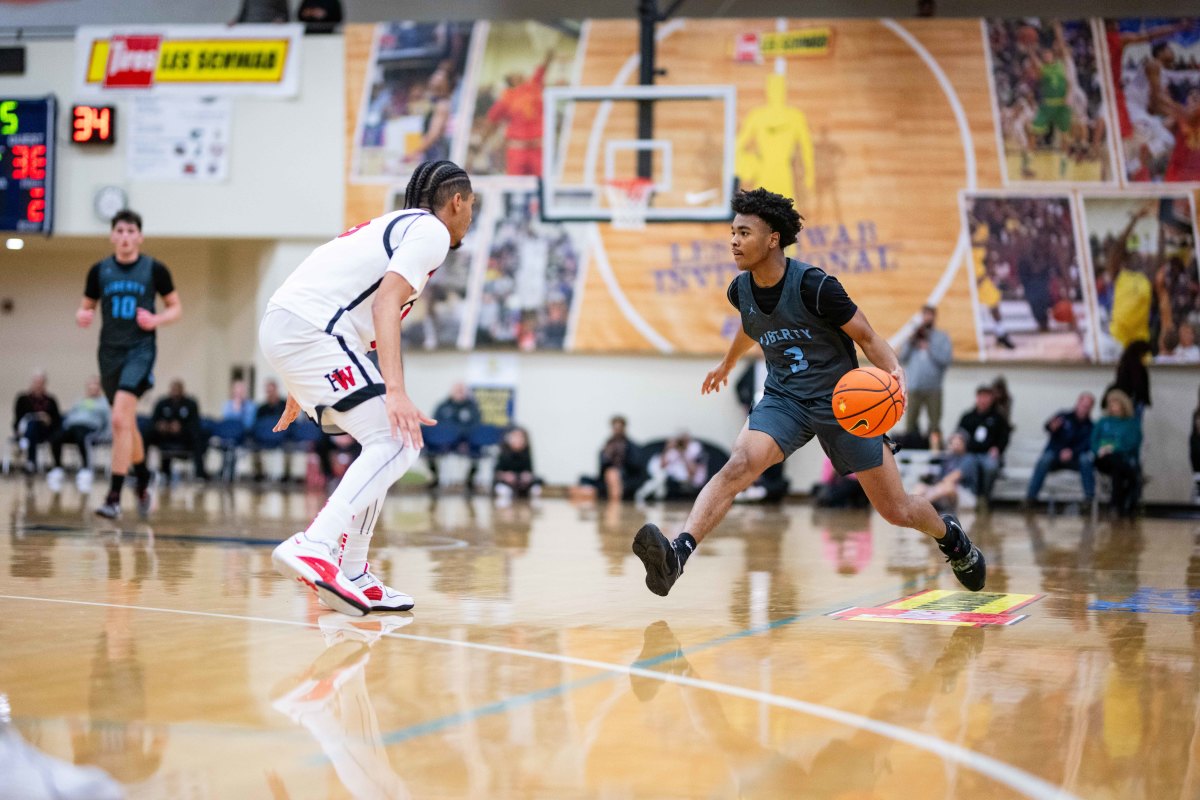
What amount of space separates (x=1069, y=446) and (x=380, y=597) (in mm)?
12297

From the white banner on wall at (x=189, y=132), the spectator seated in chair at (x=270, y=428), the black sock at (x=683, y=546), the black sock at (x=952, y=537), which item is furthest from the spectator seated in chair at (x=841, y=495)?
the black sock at (x=683, y=546)

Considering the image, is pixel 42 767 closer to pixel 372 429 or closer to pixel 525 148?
pixel 372 429

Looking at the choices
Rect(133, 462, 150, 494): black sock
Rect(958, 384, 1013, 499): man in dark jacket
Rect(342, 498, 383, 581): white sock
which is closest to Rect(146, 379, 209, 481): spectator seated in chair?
Rect(133, 462, 150, 494): black sock

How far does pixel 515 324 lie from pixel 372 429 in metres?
12.5

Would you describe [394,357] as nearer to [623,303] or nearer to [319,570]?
[319,570]

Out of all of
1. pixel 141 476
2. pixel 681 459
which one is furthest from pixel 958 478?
pixel 141 476

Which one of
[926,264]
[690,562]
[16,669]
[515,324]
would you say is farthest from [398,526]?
[926,264]

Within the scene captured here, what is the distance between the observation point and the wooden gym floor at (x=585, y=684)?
2713 mm

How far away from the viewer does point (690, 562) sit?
748 cm

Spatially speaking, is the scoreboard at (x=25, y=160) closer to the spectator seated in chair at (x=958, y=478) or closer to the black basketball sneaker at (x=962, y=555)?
the spectator seated in chair at (x=958, y=478)

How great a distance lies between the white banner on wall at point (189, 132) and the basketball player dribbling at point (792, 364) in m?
13.6

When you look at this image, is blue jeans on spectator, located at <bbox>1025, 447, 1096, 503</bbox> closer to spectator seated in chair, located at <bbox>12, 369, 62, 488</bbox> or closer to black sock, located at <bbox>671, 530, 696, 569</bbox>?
black sock, located at <bbox>671, 530, 696, 569</bbox>

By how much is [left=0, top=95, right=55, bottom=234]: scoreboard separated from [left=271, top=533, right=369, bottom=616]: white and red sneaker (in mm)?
14881

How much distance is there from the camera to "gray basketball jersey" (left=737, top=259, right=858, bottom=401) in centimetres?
550
